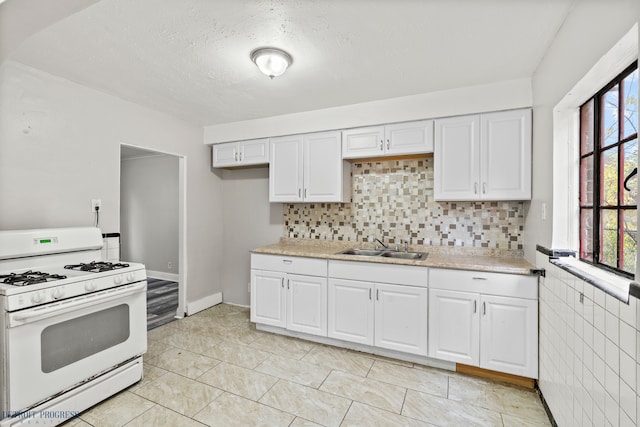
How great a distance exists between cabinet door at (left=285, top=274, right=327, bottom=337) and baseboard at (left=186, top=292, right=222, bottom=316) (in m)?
1.39

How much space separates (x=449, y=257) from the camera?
8.87ft

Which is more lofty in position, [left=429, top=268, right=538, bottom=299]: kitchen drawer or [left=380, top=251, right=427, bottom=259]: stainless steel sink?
[left=380, top=251, right=427, bottom=259]: stainless steel sink

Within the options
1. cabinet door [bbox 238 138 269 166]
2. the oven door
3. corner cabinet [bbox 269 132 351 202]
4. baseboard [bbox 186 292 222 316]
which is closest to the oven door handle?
the oven door

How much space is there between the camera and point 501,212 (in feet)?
9.04

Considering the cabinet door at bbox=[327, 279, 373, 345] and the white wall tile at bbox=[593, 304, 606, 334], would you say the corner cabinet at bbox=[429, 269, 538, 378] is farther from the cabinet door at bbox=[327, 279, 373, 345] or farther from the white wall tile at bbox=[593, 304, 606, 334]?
the white wall tile at bbox=[593, 304, 606, 334]

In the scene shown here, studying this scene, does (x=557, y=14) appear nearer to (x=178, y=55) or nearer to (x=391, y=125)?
(x=391, y=125)

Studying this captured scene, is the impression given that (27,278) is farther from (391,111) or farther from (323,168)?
(391,111)

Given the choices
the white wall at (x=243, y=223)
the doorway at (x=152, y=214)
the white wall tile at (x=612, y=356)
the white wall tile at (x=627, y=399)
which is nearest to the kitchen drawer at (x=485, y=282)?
the white wall tile at (x=612, y=356)

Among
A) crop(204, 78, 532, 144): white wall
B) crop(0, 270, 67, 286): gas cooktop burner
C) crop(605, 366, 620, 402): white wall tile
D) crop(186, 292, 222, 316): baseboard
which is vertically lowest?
crop(186, 292, 222, 316): baseboard

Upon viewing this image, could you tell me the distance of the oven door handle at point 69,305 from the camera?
158cm

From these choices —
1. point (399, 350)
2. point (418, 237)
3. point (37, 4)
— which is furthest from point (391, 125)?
point (37, 4)

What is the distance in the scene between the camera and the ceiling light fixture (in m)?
1.97

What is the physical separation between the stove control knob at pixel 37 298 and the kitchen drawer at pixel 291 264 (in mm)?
Result: 1726

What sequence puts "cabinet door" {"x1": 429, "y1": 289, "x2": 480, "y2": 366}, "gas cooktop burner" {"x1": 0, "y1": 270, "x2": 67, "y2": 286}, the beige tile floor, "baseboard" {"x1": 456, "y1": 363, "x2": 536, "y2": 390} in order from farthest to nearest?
1. "cabinet door" {"x1": 429, "y1": 289, "x2": 480, "y2": 366}
2. "baseboard" {"x1": 456, "y1": 363, "x2": 536, "y2": 390}
3. the beige tile floor
4. "gas cooktop burner" {"x1": 0, "y1": 270, "x2": 67, "y2": 286}
